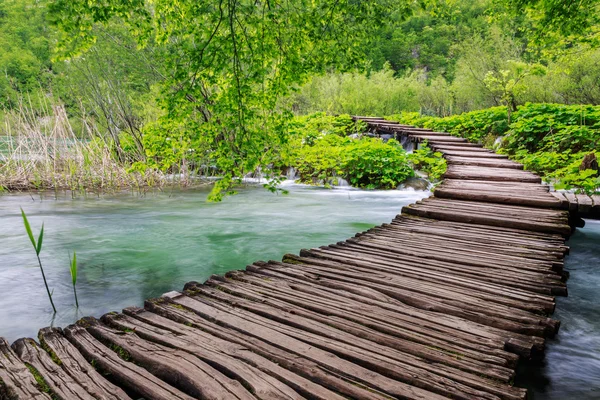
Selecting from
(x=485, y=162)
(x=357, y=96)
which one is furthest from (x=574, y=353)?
(x=357, y=96)

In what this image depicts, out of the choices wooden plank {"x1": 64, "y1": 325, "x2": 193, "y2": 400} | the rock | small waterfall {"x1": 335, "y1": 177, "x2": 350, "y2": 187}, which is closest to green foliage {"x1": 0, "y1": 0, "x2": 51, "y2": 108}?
small waterfall {"x1": 335, "y1": 177, "x2": 350, "y2": 187}

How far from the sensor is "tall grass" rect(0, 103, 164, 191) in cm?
827

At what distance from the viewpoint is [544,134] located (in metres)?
10.4

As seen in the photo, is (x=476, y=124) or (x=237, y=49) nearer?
(x=237, y=49)

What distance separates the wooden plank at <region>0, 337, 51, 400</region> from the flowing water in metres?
1.56

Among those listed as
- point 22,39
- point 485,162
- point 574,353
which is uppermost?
point 22,39

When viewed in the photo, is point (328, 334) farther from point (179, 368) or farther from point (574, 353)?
point (574, 353)

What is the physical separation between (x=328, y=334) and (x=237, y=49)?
2622 mm

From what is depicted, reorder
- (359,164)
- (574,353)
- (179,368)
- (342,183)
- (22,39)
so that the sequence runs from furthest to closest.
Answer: (22,39) < (342,183) < (359,164) < (574,353) < (179,368)

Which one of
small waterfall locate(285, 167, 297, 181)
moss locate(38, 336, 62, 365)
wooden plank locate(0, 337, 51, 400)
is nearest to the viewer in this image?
wooden plank locate(0, 337, 51, 400)

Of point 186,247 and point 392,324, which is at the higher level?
point 392,324

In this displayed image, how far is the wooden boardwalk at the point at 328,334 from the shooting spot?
172 cm

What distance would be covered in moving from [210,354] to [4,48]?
42157 millimetres

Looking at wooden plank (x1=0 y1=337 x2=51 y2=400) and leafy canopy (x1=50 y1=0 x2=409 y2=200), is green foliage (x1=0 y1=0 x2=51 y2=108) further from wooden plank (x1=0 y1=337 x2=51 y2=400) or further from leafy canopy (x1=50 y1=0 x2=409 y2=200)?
wooden plank (x1=0 y1=337 x2=51 y2=400)
